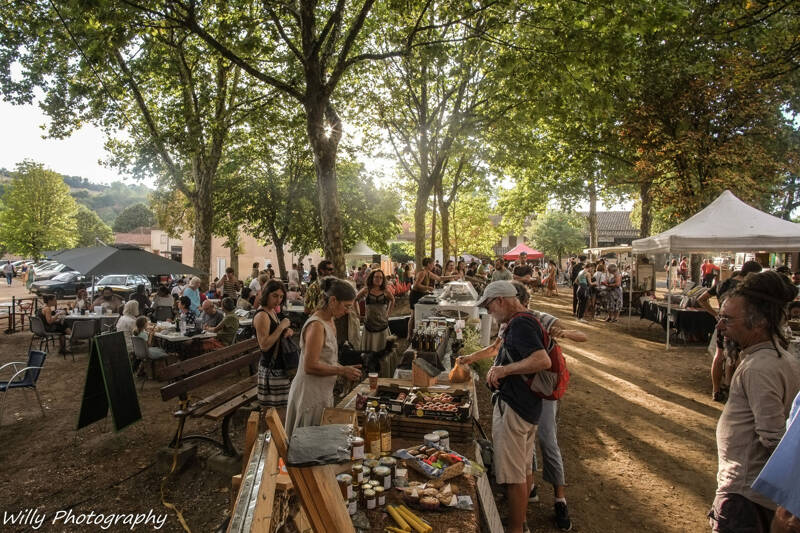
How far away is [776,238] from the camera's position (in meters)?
9.16

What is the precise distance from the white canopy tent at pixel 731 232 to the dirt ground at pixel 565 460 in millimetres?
3107

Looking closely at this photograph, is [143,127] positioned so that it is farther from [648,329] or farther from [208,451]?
[648,329]

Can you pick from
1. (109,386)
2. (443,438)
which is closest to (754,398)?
(443,438)

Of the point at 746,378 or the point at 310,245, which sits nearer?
the point at 746,378

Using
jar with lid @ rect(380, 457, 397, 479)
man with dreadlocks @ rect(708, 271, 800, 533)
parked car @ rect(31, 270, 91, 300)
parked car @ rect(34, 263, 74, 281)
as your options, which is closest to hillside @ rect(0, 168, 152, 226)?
parked car @ rect(34, 263, 74, 281)

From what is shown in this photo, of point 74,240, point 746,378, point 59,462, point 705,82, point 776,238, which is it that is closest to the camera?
point 746,378

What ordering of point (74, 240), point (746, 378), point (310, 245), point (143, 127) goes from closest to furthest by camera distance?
point (746, 378), point (143, 127), point (310, 245), point (74, 240)

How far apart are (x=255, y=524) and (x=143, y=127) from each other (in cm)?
1749

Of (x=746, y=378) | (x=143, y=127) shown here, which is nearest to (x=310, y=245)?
(x=143, y=127)

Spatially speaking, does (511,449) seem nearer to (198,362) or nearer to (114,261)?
(198,362)

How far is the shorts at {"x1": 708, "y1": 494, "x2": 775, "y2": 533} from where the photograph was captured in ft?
6.82

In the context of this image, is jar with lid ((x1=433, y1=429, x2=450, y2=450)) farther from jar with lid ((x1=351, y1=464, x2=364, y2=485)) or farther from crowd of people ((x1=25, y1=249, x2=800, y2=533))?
jar with lid ((x1=351, y1=464, x2=364, y2=485))

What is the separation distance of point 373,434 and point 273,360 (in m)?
1.86

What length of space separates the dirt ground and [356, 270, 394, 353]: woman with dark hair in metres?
1.93
